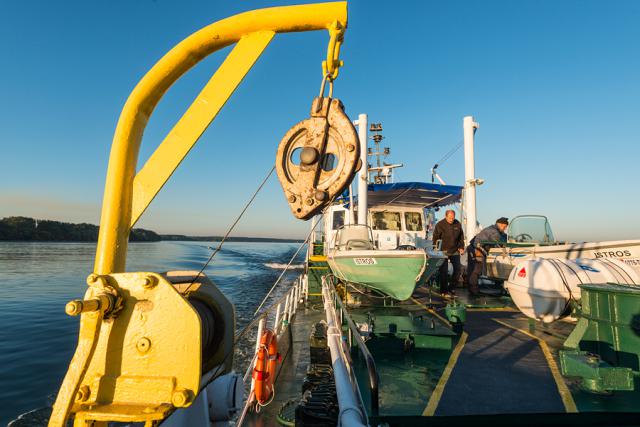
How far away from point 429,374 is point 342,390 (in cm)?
245

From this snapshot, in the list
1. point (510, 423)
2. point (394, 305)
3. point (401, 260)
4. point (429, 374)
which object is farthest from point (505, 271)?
point (510, 423)

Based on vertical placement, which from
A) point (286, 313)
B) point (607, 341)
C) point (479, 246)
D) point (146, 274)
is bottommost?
point (286, 313)

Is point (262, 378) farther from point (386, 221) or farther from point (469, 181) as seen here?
point (469, 181)

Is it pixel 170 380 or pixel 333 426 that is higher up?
pixel 170 380

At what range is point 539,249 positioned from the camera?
33.3 feet

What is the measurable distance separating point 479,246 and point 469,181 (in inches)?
173

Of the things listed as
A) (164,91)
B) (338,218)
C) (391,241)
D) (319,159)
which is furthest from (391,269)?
(338,218)

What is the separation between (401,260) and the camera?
7758 mm

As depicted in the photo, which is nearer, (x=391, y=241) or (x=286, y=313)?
(x=286, y=313)

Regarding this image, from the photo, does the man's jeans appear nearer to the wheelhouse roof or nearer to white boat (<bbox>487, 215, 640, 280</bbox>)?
white boat (<bbox>487, 215, 640, 280</bbox>)

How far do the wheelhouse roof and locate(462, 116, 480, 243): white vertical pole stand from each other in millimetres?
483

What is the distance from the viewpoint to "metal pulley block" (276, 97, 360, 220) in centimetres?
228

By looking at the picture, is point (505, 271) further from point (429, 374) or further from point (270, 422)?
point (270, 422)

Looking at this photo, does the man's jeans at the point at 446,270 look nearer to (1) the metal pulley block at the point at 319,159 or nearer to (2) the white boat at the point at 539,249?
(2) the white boat at the point at 539,249
